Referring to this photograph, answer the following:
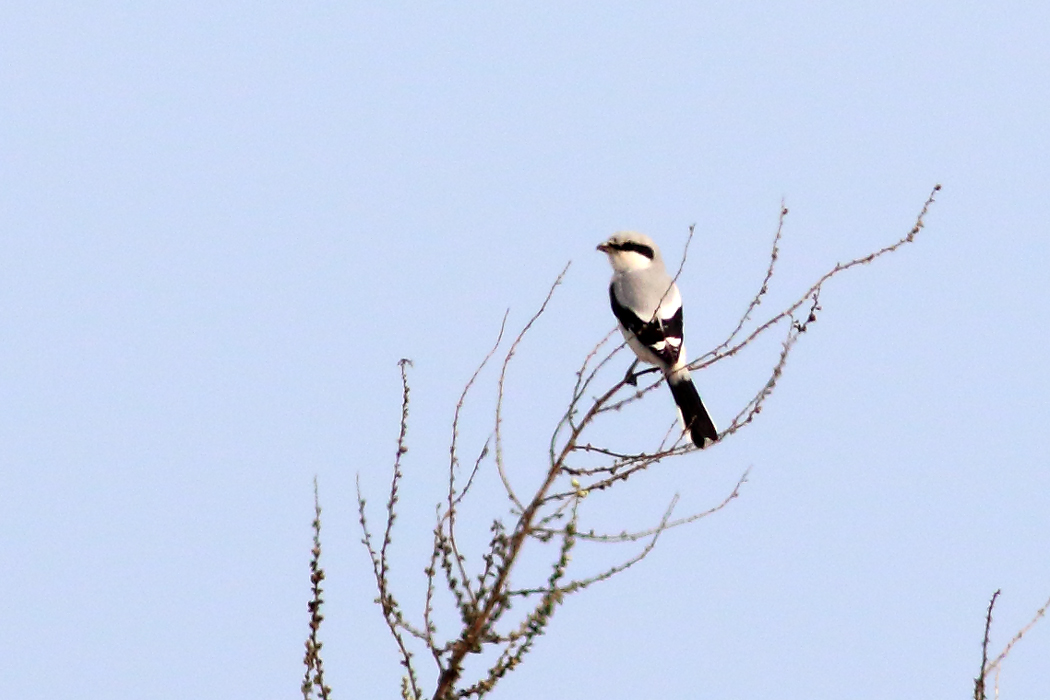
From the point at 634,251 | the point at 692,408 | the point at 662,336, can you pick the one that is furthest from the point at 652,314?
the point at 634,251

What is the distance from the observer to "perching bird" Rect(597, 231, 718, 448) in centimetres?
642

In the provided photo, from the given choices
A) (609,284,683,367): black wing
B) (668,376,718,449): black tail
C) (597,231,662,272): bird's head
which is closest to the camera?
(668,376,718,449): black tail

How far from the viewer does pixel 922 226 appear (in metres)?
4.63

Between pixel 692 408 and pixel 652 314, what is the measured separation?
1.76 ft

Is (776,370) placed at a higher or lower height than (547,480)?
higher

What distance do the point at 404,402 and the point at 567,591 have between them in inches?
32.2

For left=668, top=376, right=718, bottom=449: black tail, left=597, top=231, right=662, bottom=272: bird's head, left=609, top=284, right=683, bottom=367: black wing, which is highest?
left=597, top=231, right=662, bottom=272: bird's head

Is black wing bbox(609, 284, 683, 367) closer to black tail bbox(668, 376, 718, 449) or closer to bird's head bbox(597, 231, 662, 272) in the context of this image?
black tail bbox(668, 376, 718, 449)

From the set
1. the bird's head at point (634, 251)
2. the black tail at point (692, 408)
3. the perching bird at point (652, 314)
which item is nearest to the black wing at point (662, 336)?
the perching bird at point (652, 314)

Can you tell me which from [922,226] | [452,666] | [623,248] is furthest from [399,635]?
[623,248]

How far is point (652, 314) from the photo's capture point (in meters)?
6.19

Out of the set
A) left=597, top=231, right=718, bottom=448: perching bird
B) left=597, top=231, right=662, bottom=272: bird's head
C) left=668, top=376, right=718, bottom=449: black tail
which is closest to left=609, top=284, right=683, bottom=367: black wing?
left=597, top=231, right=718, bottom=448: perching bird

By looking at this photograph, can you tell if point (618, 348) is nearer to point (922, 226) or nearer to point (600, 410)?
point (600, 410)

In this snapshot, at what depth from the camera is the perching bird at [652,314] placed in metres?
6.42
